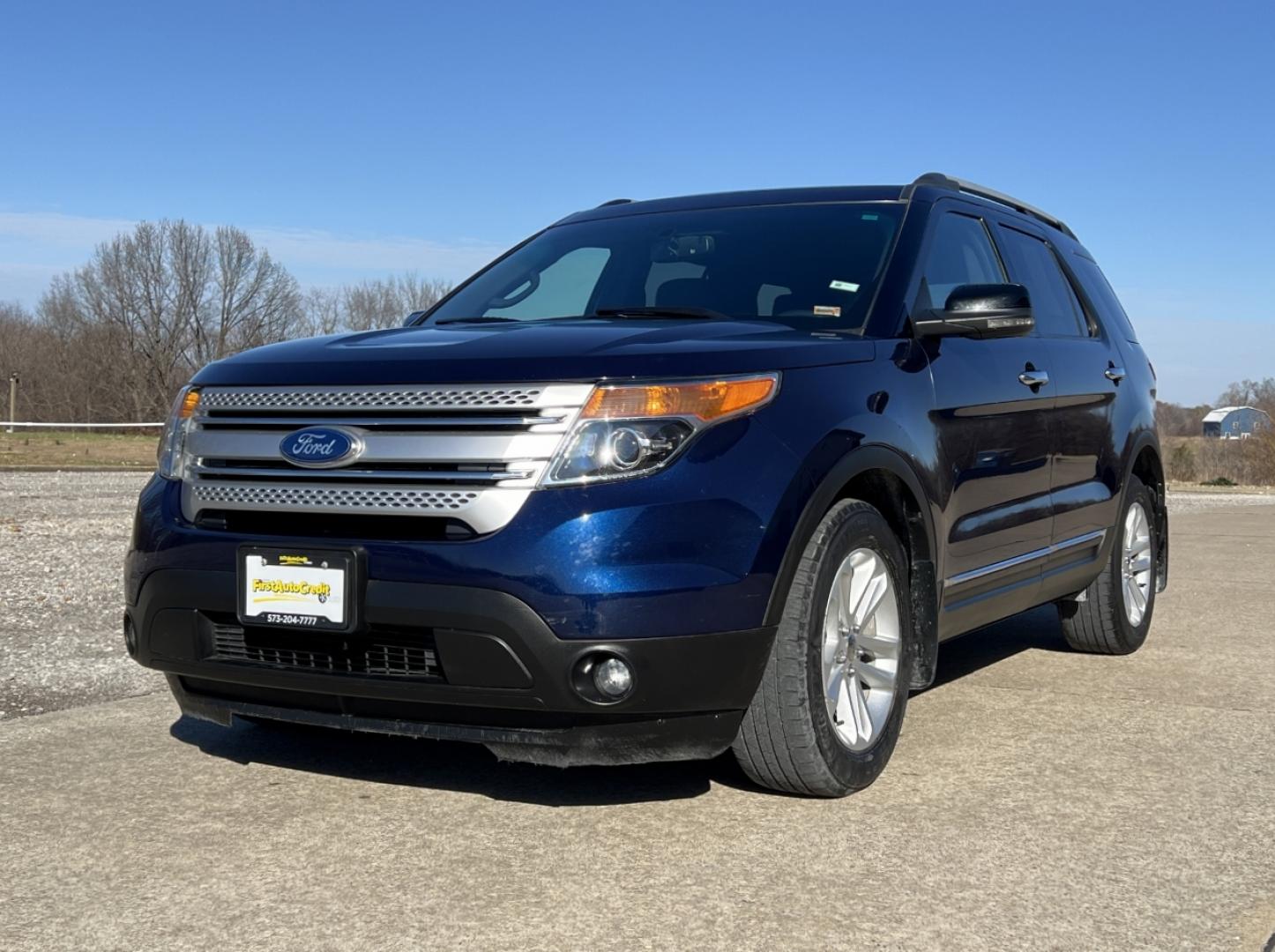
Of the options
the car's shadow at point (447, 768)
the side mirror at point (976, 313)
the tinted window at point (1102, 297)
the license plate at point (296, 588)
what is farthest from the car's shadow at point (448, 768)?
the tinted window at point (1102, 297)

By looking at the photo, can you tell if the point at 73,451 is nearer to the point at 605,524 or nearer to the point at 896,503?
the point at 896,503

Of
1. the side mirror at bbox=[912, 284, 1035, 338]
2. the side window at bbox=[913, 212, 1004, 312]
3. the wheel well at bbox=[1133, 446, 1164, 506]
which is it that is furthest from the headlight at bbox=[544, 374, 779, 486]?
the wheel well at bbox=[1133, 446, 1164, 506]

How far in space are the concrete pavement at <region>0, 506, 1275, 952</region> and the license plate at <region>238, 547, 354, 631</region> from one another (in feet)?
1.87

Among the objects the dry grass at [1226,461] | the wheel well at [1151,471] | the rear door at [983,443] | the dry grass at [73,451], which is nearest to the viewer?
the rear door at [983,443]

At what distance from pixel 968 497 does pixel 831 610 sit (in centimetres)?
102

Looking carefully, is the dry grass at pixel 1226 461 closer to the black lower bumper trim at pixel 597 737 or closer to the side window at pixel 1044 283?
the side window at pixel 1044 283

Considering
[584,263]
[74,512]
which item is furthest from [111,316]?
[584,263]

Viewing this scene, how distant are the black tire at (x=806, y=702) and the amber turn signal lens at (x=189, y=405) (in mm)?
1774

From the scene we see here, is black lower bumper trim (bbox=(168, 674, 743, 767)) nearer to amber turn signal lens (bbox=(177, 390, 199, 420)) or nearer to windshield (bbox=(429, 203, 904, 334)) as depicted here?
amber turn signal lens (bbox=(177, 390, 199, 420))

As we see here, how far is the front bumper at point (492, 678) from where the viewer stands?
3.29m

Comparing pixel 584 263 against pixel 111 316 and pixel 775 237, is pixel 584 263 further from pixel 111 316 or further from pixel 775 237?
pixel 111 316

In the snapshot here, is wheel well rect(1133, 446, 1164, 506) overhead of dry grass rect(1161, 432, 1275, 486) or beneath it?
overhead

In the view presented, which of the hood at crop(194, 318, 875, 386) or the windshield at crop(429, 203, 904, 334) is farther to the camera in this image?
the windshield at crop(429, 203, 904, 334)

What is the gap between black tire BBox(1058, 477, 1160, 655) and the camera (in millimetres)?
6270
